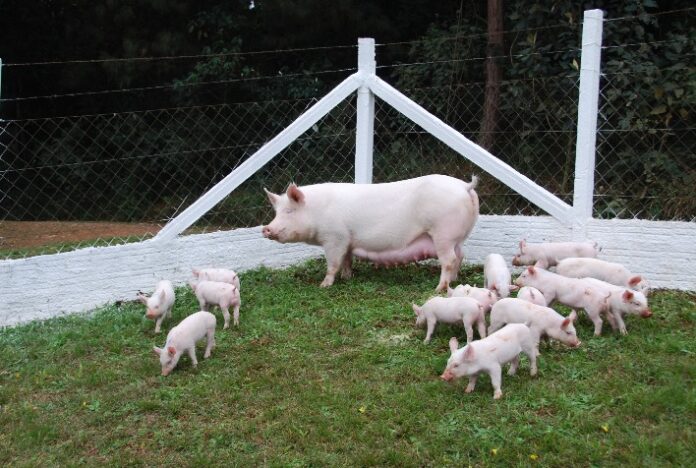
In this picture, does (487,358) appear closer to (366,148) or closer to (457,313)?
(457,313)

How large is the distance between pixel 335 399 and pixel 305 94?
9082 millimetres

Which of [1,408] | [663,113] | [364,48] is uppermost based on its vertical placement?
[364,48]

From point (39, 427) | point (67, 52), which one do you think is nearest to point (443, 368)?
point (39, 427)

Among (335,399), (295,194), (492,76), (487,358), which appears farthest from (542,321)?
(492,76)

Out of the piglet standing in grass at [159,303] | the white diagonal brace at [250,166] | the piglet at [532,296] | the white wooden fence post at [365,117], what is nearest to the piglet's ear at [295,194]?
the white diagonal brace at [250,166]

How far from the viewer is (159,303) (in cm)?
600

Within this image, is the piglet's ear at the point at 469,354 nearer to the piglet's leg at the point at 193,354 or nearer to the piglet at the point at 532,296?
the piglet at the point at 532,296

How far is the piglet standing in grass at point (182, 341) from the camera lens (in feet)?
17.1

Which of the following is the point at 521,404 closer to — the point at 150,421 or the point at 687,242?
the point at 150,421

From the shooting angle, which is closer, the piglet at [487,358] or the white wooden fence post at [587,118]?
the piglet at [487,358]

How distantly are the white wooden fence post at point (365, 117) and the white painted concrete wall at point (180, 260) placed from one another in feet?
3.98

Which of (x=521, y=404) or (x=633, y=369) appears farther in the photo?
(x=633, y=369)

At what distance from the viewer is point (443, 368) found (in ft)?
16.6

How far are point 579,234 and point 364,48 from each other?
8.26 feet
